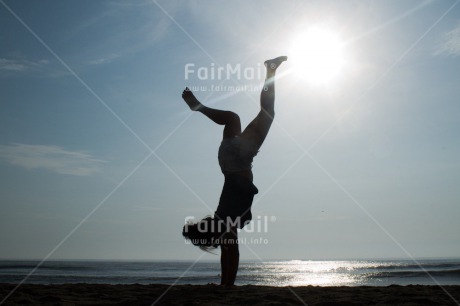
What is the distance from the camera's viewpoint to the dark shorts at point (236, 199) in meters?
5.03

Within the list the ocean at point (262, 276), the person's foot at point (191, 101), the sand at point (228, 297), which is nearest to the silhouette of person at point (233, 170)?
the person's foot at point (191, 101)

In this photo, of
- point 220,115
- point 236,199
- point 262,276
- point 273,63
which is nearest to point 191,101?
point 220,115

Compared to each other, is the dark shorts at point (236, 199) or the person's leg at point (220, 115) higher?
the person's leg at point (220, 115)

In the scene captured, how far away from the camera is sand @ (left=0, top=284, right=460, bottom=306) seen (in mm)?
4246

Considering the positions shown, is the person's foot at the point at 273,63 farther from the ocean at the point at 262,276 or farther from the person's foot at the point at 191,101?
the ocean at the point at 262,276

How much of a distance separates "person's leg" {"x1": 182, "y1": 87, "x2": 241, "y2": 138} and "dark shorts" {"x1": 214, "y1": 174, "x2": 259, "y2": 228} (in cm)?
52

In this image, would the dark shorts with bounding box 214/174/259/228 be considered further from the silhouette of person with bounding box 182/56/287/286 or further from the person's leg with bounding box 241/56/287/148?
the person's leg with bounding box 241/56/287/148

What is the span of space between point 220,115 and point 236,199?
987 millimetres

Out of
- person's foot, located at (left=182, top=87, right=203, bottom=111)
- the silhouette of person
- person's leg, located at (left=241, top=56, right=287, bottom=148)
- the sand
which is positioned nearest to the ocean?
the sand

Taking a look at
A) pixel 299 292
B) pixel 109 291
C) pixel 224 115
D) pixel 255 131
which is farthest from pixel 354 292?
pixel 109 291

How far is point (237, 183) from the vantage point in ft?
16.5

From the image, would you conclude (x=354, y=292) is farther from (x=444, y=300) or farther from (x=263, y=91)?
(x=263, y=91)

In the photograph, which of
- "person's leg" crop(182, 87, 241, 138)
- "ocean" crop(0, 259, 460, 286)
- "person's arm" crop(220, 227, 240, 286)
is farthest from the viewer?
"ocean" crop(0, 259, 460, 286)

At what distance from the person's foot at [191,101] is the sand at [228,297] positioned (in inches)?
81.2
